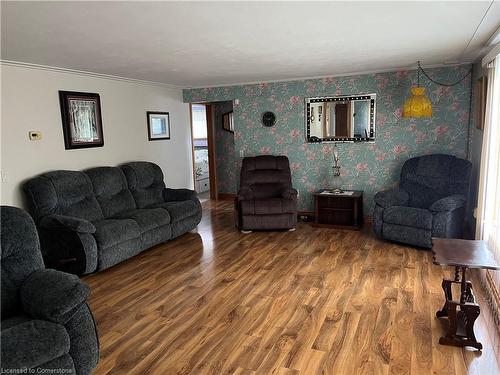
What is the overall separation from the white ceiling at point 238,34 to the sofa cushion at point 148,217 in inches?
67.9

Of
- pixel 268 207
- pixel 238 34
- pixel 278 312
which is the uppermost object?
pixel 238 34

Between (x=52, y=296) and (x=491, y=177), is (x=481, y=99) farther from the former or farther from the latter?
(x=52, y=296)

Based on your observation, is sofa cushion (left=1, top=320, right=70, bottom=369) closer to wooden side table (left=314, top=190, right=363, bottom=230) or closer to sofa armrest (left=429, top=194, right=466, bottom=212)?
sofa armrest (left=429, top=194, right=466, bottom=212)

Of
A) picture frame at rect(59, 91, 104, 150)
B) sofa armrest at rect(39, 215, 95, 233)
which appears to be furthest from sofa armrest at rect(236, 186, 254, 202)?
sofa armrest at rect(39, 215, 95, 233)

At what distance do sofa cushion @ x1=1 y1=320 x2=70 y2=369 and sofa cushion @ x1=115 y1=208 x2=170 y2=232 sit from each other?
2.41 m

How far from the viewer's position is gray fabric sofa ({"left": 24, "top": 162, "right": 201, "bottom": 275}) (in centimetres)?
382

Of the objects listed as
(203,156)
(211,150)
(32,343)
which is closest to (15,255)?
(32,343)

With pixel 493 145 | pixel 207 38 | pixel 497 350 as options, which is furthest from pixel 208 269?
pixel 493 145

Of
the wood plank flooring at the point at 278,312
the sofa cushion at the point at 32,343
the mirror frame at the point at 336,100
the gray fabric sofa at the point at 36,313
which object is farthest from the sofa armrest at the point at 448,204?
the sofa cushion at the point at 32,343

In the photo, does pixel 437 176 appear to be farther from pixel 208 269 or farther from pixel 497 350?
pixel 208 269

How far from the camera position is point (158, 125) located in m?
6.22

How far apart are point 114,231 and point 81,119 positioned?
5.37ft

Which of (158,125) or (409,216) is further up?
(158,125)

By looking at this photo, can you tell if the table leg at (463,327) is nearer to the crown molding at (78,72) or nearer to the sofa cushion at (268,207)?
the sofa cushion at (268,207)
